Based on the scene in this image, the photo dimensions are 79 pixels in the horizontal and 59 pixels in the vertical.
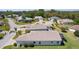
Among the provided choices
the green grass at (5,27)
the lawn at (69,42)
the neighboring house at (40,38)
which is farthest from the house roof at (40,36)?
the green grass at (5,27)

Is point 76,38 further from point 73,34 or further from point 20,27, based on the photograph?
point 20,27

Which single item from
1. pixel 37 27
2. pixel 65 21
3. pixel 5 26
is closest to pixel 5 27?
pixel 5 26

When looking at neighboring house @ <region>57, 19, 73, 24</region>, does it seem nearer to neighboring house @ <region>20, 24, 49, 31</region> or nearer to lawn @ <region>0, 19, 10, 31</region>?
neighboring house @ <region>20, 24, 49, 31</region>

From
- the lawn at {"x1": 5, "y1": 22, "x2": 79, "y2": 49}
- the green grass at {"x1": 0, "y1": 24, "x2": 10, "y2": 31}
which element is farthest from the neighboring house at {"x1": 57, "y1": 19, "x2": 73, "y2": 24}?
the green grass at {"x1": 0, "y1": 24, "x2": 10, "y2": 31}

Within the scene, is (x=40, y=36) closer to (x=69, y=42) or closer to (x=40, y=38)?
(x=40, y=38)

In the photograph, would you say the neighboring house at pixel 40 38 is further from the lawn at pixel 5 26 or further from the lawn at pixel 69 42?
the lawn at pixel 5 26

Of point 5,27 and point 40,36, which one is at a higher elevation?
point 5,27

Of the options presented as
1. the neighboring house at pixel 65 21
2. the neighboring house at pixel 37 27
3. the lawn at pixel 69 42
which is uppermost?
the neighboring house at pixel 65 21
